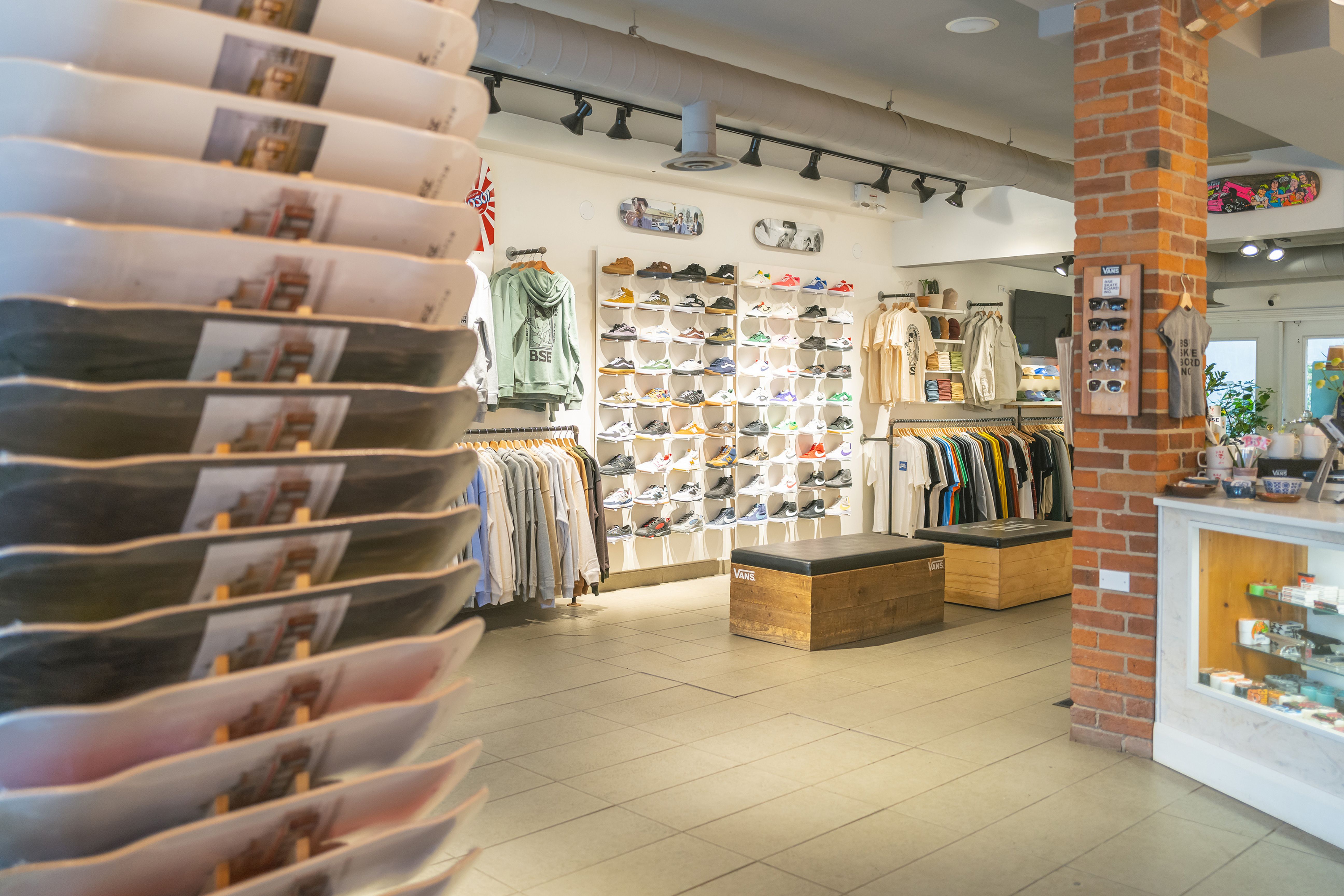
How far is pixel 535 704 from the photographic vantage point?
4.89m

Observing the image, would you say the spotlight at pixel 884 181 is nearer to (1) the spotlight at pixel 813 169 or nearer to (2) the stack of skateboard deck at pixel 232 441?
(1) the spotlight at pixel 813 169

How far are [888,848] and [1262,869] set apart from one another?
1.13 meters

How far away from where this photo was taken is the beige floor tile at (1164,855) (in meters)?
3.01

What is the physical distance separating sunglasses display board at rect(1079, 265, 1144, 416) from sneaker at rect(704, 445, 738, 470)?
4466mm

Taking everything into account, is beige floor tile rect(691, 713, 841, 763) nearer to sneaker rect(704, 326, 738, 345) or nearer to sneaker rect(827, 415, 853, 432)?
sneaker rect(704, 326, 738, 345)

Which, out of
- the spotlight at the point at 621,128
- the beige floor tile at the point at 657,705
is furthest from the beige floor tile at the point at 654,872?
the spotlight at the point at 621,128

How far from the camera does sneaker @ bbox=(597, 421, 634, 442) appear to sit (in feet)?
25.5

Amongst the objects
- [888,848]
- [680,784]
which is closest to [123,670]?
[888,848]

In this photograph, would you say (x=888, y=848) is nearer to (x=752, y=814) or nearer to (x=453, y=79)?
(x=752, y=814)

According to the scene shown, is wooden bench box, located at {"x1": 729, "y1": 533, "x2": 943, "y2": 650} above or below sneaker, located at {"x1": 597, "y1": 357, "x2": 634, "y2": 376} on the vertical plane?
below

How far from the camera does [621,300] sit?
7.78 m

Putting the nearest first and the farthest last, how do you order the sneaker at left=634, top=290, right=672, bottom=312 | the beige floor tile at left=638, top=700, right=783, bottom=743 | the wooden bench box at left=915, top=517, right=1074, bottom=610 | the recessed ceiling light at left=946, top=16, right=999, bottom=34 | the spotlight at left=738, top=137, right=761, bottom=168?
the beige floor tile at left=638, top=700, right=783, bottom=743
the recessed ceiling light at left=946, top=16, right=999, bottom=34
the spotlight at left=738, top=137, right=761, bottom=168
the wooden bench box at left=915, top=517, right=1074, bottom=610
the sneaker at left=634, top=290, right=672, bottom=312

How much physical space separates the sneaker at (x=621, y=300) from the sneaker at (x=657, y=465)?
1.24 metres

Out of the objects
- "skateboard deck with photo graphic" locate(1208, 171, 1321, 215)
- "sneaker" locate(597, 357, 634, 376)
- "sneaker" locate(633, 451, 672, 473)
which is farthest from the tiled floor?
"skateboard deck with photo graphic" locate(1208, 171, 1321, 215)
